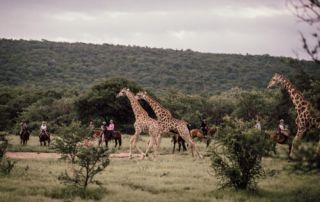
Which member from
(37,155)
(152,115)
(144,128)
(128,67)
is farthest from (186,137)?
(128,67)

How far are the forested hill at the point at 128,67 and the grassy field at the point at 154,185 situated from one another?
53480 millimetres

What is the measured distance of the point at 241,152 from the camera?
1383 cm

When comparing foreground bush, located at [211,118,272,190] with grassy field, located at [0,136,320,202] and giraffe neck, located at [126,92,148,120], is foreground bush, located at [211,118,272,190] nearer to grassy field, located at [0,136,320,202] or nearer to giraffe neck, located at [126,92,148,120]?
grassy field, located at [0,136,320,202]

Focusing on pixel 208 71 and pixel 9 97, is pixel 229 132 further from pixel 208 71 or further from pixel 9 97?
pixel 208 71

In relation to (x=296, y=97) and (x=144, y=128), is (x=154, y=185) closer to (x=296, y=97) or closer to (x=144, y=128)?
(x=144, y=128)

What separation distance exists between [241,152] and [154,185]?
2.59 metres

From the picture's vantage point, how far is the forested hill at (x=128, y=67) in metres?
75.7

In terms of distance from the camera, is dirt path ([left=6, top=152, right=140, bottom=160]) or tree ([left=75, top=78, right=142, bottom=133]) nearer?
dirt path ([left=6, top=152, right=140, bottom=160])

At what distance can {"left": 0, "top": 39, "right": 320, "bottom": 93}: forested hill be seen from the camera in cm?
7569

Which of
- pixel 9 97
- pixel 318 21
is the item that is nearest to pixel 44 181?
pixel 318 21

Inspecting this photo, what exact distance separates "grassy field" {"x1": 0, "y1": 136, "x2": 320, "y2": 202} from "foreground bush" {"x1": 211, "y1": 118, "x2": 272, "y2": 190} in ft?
1.33

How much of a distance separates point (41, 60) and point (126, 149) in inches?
2367

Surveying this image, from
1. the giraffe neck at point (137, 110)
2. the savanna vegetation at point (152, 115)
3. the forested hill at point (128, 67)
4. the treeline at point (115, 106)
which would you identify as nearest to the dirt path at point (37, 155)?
the savanna vegetation at point (152, 115)

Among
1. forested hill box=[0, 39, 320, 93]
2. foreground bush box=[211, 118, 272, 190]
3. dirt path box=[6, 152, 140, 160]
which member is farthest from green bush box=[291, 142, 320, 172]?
forested hill box=[0, 39, 320, 93]
